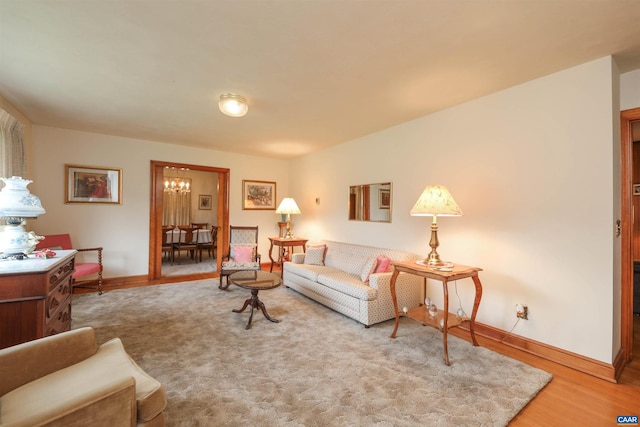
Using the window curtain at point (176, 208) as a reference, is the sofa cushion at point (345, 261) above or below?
below

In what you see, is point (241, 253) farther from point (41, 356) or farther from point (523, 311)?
point (523, 311)

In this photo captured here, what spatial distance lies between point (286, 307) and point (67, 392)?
2.61 metres

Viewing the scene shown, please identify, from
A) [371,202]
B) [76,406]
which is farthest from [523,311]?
[76,406]

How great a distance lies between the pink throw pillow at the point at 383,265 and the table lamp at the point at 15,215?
11.1ft

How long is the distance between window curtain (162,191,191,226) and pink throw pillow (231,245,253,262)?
4675 mm

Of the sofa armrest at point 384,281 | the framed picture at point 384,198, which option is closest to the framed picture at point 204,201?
the framed picture at point 384,198

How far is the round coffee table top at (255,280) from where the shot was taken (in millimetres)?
3178

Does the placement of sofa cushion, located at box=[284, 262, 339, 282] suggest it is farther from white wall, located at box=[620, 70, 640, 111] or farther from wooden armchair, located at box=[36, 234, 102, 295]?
white wall, located at box=[620, 70, 640, 111]

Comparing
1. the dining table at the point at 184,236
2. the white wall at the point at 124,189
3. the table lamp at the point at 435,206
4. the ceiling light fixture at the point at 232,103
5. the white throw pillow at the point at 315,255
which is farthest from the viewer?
the dining table at the point at 184,236

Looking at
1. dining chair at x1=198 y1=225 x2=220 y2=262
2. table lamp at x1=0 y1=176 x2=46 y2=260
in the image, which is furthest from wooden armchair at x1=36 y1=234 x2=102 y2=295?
dining chair at x1=198 y1=225 x2=220 y2=262

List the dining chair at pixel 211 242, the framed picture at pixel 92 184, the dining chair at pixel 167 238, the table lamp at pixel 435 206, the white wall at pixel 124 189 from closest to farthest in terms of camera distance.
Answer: the table lamp at pixel 435 206, the white wall at pixel 124 189, the framed picture at pixel 92 184, the dining chair at pixel 167 238, the dining chair at pixel 211 242

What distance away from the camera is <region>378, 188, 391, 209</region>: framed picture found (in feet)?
13.4

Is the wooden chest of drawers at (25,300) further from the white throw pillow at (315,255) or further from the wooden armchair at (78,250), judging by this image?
the white throw pillow at (315,255)

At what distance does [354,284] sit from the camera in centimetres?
332
